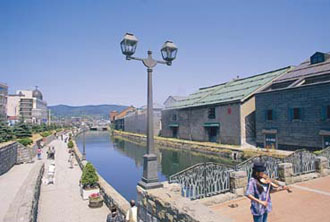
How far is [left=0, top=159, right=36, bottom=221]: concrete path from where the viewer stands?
10302mm

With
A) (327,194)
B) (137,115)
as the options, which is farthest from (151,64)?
(137,115)

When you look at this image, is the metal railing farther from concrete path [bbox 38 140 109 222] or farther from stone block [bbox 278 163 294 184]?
concrete path [bbox 38 140 109 222]

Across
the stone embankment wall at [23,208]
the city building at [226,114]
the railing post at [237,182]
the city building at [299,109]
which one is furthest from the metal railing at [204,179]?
the city building at [226,114]

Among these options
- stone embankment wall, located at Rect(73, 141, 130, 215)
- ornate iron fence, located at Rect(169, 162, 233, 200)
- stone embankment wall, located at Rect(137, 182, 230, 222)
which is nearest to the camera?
stone embankment wall, located at Rect(137, 182, 230, 222)

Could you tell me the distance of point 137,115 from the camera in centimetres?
6744

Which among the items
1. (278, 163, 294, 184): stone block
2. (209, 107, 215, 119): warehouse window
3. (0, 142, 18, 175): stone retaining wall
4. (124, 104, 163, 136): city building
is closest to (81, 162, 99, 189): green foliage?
(0, 142, 18, 175): stone retaining wall

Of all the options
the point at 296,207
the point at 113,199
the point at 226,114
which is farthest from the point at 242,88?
the point at 296,207

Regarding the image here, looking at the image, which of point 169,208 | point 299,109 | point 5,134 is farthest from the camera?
point 5,134

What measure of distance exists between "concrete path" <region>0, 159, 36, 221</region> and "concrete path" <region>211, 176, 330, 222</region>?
785 centimetres

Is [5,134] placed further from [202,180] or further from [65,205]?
[202,180]

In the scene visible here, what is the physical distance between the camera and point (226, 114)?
32.7 m

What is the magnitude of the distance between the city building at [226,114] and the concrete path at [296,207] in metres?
22.1

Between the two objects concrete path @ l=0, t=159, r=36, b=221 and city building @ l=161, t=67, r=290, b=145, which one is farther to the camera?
city building @ l=161, t=67, r=290, b=145

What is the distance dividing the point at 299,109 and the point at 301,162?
50.3 feet
